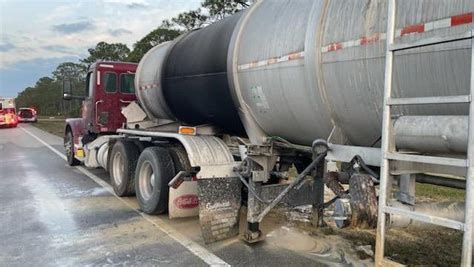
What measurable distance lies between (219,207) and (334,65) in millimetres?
2310

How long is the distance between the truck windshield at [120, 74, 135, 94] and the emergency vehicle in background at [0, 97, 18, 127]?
96.9 feet

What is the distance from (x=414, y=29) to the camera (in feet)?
10.7

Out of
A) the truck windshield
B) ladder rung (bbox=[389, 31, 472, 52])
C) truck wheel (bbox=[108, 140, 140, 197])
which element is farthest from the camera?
the truck windshield

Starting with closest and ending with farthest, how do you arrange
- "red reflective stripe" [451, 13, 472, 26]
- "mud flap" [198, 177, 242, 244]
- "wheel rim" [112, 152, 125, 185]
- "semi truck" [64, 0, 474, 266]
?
"red reflective stripe" [451, 13, 472, 26] < "semi truck" [64, 0, 474, 266] < "mud flap" [198, 177, 242, 244] < "wheel rim" [112, 152, 125, 185]

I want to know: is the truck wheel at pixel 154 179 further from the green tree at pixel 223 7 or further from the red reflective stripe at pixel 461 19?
the green tree at pixel 223 7

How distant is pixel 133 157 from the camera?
8148 millimetres

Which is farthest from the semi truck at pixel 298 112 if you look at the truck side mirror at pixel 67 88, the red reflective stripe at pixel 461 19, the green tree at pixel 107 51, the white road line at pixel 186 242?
the green tree at pixel 107 51

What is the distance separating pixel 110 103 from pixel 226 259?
661 centimetres

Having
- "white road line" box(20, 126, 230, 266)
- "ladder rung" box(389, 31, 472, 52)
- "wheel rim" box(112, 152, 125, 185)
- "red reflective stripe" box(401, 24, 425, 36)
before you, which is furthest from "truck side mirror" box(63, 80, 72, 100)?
"ladder rung" box(389, 31, 472, 52)

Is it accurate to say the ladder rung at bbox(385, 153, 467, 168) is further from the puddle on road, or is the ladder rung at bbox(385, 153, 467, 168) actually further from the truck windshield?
the truck windshield

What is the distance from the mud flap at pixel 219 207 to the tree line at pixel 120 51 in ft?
16.5

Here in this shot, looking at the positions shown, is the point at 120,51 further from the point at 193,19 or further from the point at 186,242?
the point at 186,242

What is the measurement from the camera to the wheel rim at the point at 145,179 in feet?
24.2

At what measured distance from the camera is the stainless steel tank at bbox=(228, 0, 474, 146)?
315 centimetres
